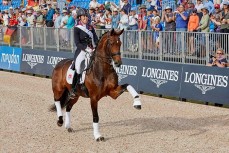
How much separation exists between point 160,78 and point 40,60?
8818 mm

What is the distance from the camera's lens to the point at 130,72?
18.9 m

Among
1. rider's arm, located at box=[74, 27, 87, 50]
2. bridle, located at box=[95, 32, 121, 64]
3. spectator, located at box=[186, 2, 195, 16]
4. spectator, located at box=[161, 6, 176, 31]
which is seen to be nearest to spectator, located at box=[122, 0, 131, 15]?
spectator, located at box=[161, 6, 176, 31]

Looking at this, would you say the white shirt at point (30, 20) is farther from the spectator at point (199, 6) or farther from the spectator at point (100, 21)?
the spectator at point (199, 6)

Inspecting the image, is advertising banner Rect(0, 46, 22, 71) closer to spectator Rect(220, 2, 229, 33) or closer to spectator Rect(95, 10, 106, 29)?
spectator Rect(95, 10, 106, 29)

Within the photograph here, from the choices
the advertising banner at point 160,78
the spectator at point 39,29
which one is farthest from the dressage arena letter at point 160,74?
the spectator at point 39,29

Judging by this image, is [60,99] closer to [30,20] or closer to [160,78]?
[160,78]

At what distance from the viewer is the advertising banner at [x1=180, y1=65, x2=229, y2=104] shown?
14969mm

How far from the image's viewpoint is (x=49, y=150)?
992cm

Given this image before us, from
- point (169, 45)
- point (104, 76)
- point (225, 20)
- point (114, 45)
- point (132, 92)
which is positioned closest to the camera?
point (114, 45)

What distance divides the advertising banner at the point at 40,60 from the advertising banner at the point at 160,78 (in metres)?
5.18

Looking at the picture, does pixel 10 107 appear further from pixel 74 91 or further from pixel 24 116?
pixel 74 91

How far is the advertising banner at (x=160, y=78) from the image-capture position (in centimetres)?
1675

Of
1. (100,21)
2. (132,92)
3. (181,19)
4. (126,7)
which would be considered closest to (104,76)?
(132,92)

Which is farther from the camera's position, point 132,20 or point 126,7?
point 126,7
